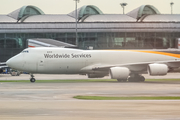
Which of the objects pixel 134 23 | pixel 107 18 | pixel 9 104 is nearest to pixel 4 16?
pixel 107 18

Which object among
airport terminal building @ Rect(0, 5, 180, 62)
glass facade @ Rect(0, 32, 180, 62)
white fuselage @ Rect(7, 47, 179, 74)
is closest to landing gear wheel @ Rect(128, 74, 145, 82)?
white fuselage @ Rect(7, 47, 179, 74)

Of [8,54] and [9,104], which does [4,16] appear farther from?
Answer: [9,104]

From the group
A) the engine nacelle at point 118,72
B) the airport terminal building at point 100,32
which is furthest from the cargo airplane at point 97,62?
the airport terminal building at point 100,32

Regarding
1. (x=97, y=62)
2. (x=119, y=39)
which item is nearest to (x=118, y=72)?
(x=97, y=62)

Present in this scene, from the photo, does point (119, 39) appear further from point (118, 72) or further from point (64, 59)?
point (118, 72)

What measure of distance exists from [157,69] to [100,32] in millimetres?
50361

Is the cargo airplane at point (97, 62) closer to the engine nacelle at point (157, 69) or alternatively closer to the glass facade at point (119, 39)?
the engine nacelle at point (157, 69)

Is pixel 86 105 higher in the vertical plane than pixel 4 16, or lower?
lower

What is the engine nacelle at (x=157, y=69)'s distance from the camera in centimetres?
4856

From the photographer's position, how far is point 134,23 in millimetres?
99500

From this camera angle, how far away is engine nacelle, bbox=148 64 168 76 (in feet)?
159

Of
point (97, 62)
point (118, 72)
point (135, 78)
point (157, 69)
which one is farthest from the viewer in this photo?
point (135, 78)

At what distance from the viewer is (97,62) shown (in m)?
50.9

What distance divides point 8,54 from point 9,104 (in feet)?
255
